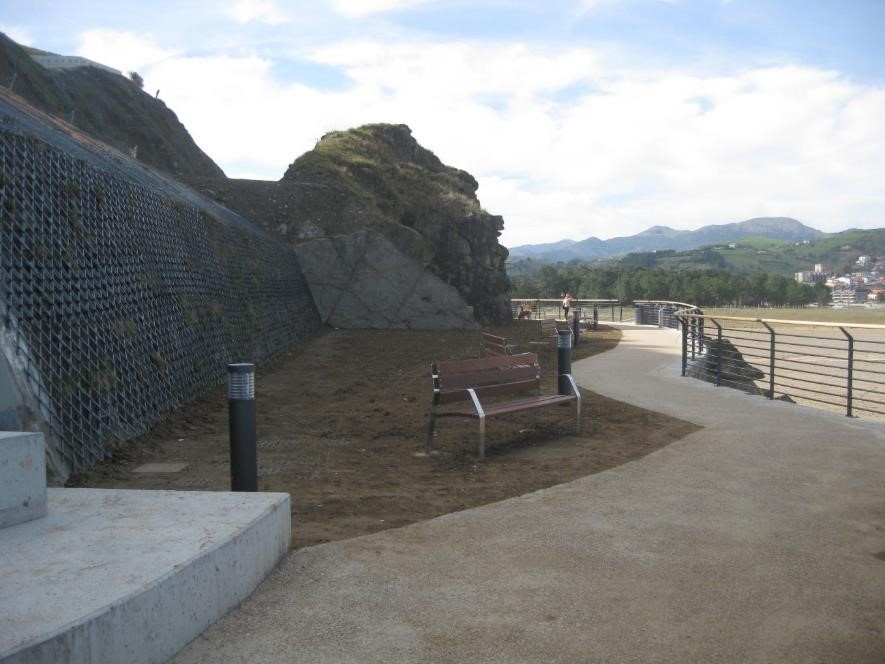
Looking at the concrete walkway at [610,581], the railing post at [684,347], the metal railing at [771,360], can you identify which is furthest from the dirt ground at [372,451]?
the railing post at [684,347]

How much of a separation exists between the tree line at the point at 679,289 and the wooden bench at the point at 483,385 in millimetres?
58635

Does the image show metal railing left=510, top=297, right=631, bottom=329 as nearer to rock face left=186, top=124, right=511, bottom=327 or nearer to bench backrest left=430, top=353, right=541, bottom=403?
rock face left=186, top=124, right=511, bottom=327

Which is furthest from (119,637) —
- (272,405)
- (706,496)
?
(272,405)

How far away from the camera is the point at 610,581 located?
3.88m

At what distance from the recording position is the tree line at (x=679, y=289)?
2773 inches

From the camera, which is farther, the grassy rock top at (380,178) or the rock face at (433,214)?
the grassy rock top at (380,178)

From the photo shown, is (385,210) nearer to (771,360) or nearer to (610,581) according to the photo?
(771,360)

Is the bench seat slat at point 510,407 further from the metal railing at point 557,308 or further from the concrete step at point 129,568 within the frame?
the metal railing at point 557,308

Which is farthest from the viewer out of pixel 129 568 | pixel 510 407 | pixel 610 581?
pixel 510 407

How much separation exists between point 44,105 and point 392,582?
126 feet

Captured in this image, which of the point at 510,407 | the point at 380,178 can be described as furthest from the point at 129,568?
the point at 380,178

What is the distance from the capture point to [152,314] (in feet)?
28.6

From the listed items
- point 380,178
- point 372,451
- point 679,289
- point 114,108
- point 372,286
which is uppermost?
point 114,108

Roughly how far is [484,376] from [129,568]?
16.3 feet
